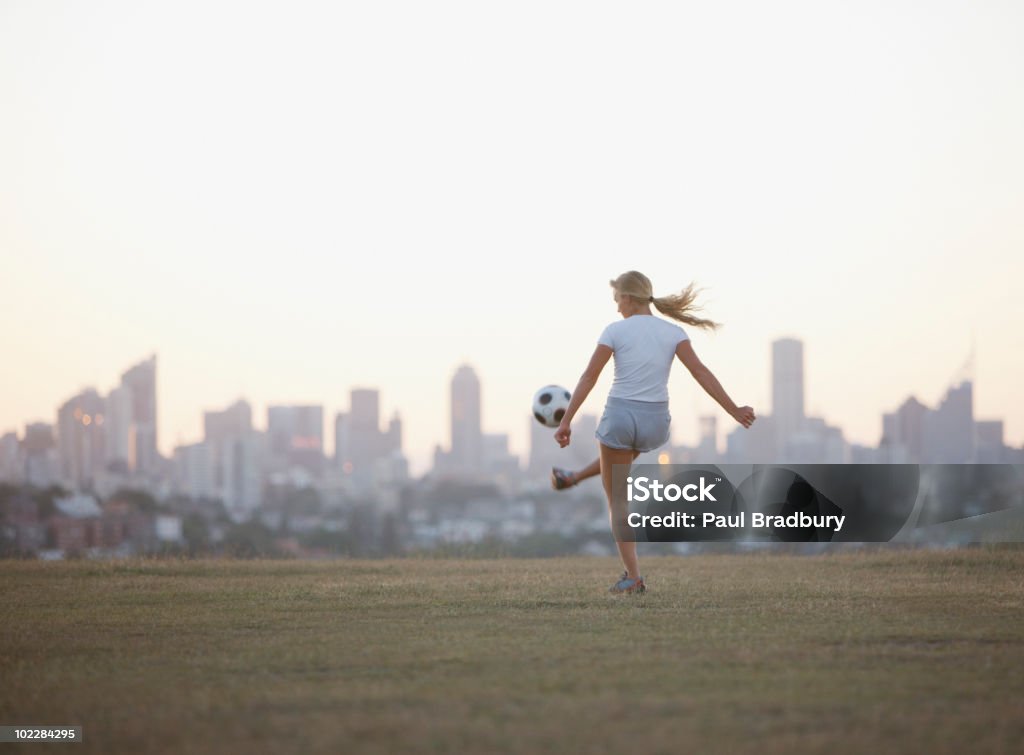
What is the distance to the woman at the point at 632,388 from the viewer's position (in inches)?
404

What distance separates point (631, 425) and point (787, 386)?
9338 centimetres

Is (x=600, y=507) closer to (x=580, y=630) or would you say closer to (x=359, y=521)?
(x=359, y=521)

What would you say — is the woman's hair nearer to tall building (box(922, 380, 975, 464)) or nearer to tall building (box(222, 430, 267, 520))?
tall building (box(922, 380, 975, 464))

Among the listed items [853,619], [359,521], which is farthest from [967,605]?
[359,521]

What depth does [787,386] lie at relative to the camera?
101 m

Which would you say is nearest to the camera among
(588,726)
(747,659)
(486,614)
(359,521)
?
(588,726)

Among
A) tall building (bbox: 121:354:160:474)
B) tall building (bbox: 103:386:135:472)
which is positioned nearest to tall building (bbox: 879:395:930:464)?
tall building (bbox: 103:386:135:472)

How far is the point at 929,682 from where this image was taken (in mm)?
6035

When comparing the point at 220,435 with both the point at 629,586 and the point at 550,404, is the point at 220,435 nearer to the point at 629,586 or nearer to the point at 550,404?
the point at 550,404

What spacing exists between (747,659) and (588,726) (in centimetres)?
172

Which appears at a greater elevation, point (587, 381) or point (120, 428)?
point (120, 428)

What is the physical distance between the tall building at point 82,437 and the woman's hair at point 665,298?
138100mm

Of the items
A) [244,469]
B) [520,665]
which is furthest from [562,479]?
[244,469]

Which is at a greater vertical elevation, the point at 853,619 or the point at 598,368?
the point at 598,368
